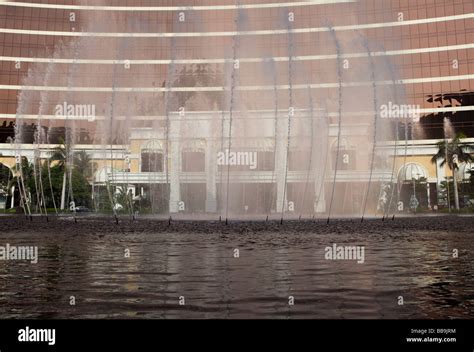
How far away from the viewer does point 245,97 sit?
76.9m

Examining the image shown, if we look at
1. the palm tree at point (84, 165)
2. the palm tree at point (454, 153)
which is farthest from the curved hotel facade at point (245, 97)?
the palm tree at point (454, 153)

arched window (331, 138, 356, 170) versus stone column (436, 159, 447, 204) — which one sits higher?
arched window (331, 138, 356, 170)

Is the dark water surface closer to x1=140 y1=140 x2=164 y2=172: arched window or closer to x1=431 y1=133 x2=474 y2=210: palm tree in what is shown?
x1=431 y1=133 x2=474 y2=210: palm tree

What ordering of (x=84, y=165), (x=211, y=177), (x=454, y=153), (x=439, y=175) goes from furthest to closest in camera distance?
1. (x=439, y=175)
2. (x=84, y=165)
3. (x=454, y=153)
4. (x=211, y=177)

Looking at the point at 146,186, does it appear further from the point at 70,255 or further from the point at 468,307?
the point at 468,307

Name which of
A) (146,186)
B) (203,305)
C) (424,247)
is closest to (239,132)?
(146,186)

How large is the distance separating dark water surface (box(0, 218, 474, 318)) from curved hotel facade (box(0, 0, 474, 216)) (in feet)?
129

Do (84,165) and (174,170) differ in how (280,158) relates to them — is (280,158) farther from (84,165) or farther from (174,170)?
(84,165)

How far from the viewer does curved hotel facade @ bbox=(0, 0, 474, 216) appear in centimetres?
5950

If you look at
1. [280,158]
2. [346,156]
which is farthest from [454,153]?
[280,158]

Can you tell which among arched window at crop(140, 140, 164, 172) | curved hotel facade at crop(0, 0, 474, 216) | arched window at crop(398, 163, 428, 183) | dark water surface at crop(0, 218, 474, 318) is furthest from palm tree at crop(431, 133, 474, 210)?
dark water surface at crop(0, 218, 474, 318)

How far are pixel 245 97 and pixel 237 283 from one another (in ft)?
226

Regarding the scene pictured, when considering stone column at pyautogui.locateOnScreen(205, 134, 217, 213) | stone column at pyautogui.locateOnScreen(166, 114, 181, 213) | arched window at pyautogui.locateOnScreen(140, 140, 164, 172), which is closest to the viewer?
stone column at pyautogui.locateOnScreen(205, 134, 217, 213)

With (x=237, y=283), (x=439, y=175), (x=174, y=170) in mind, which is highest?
(x=174, y=170)
